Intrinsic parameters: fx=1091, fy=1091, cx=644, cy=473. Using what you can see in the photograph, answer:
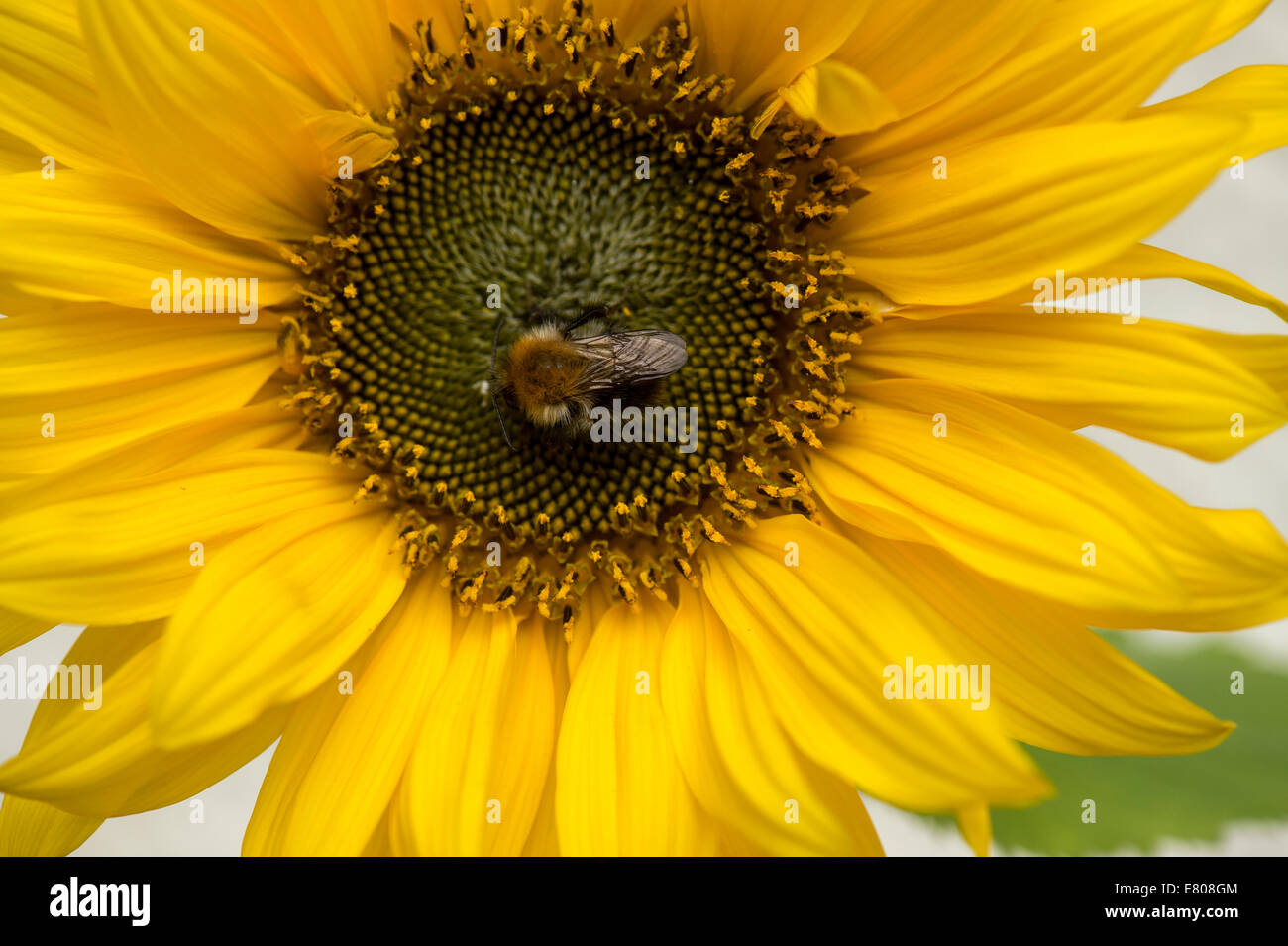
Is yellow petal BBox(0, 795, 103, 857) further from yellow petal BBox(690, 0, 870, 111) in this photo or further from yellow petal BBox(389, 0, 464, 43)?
yellow petal BBox(690, 0, 870, 111)

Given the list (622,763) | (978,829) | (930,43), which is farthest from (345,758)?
(930,43)

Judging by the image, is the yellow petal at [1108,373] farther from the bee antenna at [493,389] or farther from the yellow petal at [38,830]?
the yellow petal at [38,830]

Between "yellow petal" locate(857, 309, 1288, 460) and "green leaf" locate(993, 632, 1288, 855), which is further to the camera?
"green leaf" locate(993, 632, 1288, 855)

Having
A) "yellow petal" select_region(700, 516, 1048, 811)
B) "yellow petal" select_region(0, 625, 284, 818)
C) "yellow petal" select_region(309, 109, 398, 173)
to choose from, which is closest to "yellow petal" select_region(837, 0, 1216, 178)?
"yellow petal" select_region(700, 516, 1048, 811)

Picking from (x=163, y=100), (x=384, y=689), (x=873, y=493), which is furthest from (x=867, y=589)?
(x=163, y=100)

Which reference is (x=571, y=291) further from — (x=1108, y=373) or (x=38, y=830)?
(x=38, y=830)

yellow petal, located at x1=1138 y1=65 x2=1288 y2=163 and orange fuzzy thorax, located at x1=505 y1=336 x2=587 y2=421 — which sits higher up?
yellow petal, located at x1=1138 y1=65 x2=1288 y2=163

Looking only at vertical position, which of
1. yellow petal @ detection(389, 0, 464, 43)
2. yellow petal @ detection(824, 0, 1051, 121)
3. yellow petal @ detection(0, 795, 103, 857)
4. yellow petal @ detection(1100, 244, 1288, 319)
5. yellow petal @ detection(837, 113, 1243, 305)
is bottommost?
yellow petal @ detection(0, 795, 103, 857)

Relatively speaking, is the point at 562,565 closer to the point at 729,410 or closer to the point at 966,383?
the point at 729,410
